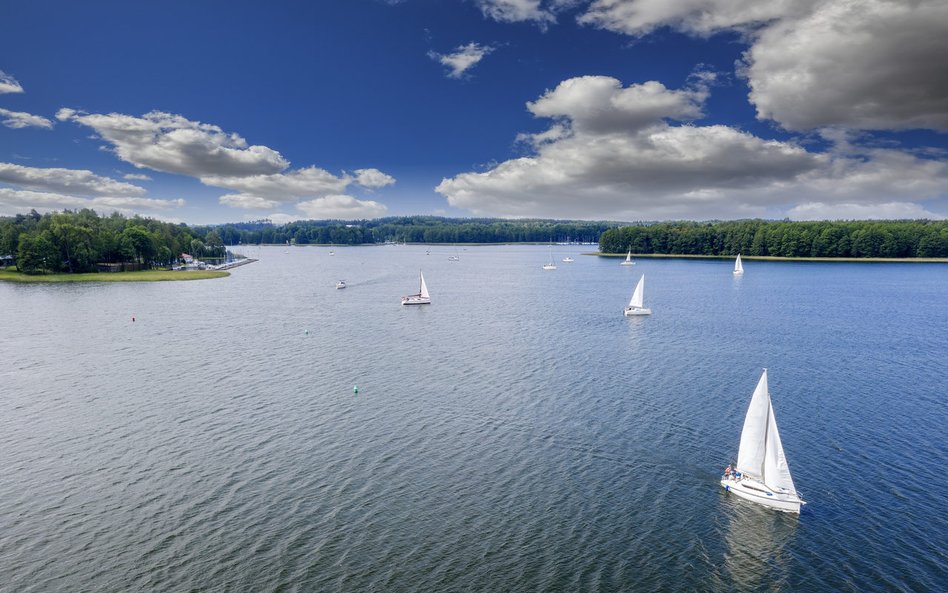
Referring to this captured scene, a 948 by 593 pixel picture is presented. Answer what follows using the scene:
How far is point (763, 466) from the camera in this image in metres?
37.2

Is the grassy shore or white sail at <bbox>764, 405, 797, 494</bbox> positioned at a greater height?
the grassy shore

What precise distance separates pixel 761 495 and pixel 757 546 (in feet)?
16.8

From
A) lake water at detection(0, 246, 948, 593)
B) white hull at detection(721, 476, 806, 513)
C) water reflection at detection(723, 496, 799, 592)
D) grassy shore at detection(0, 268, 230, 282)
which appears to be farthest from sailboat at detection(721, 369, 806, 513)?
grassy shore at detection(0, 268, 230, 282)

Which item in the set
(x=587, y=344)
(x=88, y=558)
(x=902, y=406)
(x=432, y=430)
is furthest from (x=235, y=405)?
(x=902, y=406)

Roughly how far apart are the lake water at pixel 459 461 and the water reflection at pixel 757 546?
0.15 m

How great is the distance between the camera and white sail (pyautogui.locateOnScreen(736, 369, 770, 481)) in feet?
121

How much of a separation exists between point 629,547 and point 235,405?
42030 mm

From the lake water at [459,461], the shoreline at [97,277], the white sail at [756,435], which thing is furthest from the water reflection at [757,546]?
the shoreline at [97,277]

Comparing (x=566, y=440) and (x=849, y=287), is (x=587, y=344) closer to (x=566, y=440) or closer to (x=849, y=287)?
(x=566, y=440)

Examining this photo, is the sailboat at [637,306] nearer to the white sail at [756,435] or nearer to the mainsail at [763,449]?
the mainsail at [763,449]

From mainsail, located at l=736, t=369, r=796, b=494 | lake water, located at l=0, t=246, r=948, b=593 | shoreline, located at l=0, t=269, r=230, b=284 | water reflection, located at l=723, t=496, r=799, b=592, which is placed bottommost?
water reflection, located at l=723, t=496, r=799, b=592

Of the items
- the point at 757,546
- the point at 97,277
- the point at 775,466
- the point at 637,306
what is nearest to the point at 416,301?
the point at 637,306

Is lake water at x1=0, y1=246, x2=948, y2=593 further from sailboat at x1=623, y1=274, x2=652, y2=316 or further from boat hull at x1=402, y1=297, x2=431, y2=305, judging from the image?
boat hull at x1=402, y1=297, x2=431, y2=305

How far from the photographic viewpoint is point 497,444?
45938mm
